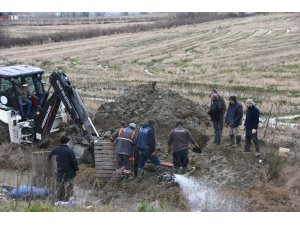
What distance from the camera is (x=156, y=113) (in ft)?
48.8

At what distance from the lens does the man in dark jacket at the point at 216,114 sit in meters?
13.1

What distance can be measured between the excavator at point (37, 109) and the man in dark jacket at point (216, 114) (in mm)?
3192

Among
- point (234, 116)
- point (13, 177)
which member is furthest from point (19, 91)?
point (234, 116)

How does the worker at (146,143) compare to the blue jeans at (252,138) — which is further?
the blue jeans at (252,138)

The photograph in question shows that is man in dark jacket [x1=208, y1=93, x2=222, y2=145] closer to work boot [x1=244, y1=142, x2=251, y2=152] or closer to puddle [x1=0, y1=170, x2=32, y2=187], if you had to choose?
work boot [x1=244, y1=142, x2=251, y2=152]

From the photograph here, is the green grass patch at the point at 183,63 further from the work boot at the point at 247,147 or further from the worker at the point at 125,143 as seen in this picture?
the worker at the point at 125,143

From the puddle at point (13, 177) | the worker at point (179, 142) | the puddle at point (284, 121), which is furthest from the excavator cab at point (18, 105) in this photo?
the puddle at point (284, 121)

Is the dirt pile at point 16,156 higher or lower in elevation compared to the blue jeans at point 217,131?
lower

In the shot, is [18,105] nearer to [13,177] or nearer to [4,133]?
[4,133]

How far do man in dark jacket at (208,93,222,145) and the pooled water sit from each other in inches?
97.2

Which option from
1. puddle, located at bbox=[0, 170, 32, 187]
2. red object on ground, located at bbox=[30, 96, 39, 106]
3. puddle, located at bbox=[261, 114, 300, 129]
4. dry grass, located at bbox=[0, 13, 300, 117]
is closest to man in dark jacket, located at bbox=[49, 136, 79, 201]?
puddle, located at bbox=[0, 170, 32, 187]

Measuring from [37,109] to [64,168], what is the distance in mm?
4155

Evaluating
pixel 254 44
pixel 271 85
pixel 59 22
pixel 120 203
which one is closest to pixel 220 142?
pixel 120 203

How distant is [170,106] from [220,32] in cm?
3960
